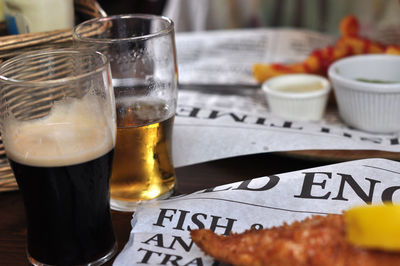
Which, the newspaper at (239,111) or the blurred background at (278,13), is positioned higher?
the newspaper at (239,111)

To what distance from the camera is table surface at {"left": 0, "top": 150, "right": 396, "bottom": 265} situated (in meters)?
0.76

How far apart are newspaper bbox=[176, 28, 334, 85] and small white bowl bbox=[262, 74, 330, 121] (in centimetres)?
15

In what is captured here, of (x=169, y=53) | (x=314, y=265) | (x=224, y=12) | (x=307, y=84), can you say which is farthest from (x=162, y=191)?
(x=224, y=12)

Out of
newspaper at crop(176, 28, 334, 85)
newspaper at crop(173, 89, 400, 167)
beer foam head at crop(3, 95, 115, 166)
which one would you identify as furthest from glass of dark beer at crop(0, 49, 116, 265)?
newspaper at crop(176, 28, 334, 85)

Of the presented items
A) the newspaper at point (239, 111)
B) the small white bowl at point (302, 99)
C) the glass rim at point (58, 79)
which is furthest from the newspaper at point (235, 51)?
the glass rim at point (58, 79)

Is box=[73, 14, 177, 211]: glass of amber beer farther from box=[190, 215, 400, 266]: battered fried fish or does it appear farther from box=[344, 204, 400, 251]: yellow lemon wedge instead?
box=[344, 204, 400, 251]: yellow lemon wedge

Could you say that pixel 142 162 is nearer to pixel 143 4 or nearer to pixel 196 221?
pixel 196 221

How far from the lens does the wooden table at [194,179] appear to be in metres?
0.75

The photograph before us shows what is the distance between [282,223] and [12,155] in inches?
13.1

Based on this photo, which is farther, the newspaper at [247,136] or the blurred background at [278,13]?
the blurred background at [278,13]

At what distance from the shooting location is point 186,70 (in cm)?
137

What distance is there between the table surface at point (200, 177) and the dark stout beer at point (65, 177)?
0.23 ft

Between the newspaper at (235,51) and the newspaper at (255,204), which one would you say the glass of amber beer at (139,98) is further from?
the newspaper at (235,51)

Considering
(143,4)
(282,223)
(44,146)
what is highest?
(44,146)
